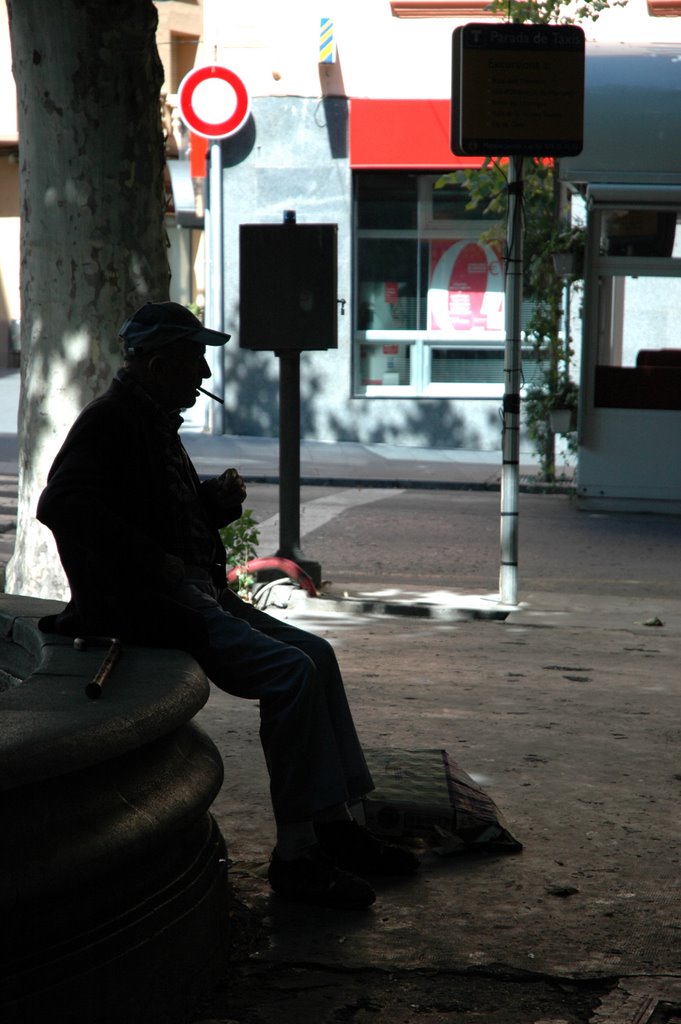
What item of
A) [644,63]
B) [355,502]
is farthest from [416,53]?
[355,502]

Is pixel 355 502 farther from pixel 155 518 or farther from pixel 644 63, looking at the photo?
pixel 155 518

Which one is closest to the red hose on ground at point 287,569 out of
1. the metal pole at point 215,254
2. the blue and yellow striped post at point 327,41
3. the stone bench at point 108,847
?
the stone bench at point 108,847

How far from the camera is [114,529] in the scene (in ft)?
11.5

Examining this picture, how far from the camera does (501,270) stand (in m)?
18.8

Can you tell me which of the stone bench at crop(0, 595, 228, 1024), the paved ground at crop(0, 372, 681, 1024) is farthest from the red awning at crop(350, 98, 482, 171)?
the stone bench at crop(0, 595, 228, 1024)

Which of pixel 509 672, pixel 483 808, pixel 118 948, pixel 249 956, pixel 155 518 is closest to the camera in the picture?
pixel 118 948

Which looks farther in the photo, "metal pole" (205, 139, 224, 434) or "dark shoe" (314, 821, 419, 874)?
"metal pole" (205, 139, 224, 434)

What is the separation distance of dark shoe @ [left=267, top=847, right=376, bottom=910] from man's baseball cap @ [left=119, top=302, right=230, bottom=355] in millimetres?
1317

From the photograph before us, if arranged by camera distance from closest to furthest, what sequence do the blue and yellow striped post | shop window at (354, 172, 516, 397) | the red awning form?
1. the blue and yellow striped post
2. the red awning
3. shop window at (354, 172, 516, 397)

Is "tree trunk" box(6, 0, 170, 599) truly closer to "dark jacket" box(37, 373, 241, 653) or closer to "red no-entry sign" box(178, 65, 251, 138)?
"dark jacket" box(37, 373, 241, 653)

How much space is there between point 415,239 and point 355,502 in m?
6.29

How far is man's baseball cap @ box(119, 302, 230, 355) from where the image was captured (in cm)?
380

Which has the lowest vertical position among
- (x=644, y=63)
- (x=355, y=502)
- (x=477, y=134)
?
(x=355, y=502)

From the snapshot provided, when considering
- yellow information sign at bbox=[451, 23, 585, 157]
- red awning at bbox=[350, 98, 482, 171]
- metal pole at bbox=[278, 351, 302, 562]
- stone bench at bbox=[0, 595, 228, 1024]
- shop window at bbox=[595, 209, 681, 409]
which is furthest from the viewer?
red awning at bbox=[350, 98, 482, 171]
